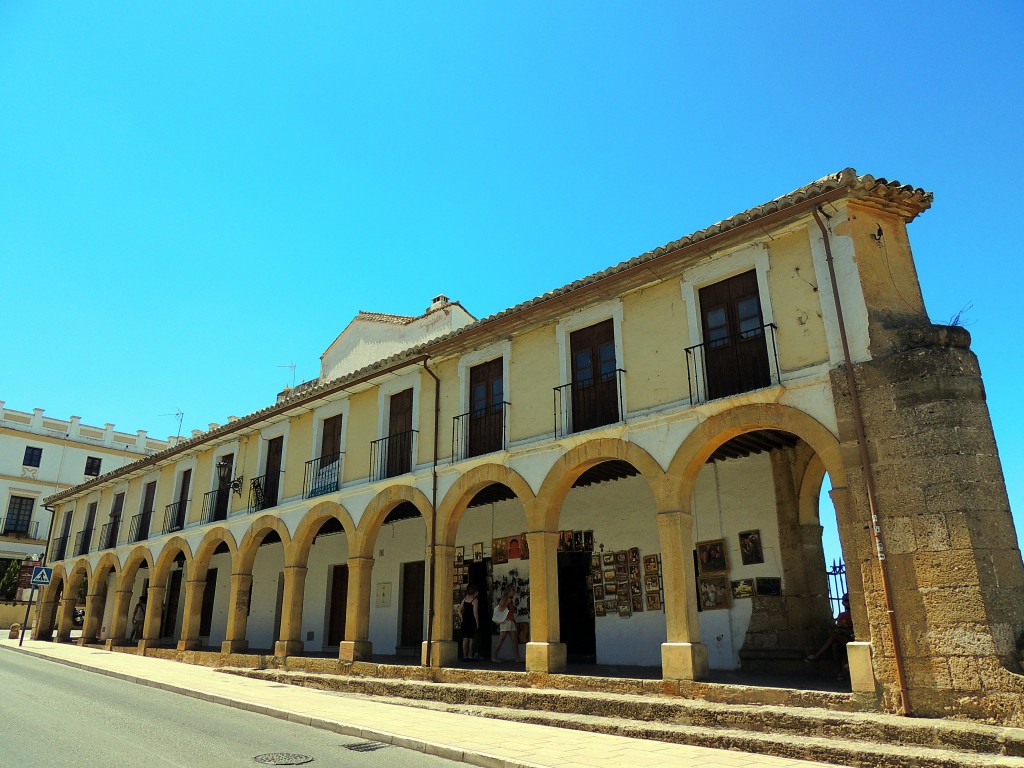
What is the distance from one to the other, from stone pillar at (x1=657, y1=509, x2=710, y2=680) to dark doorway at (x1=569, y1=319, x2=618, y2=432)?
2.06 meters

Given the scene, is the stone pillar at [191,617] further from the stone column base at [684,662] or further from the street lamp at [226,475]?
the stone column base at [684,662]

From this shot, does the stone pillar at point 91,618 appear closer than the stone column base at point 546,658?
No

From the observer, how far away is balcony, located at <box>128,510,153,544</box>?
2243 centimetres

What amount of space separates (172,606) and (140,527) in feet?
15.6

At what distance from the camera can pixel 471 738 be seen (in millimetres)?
7957

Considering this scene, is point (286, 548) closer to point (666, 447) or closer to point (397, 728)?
point (397, 728)

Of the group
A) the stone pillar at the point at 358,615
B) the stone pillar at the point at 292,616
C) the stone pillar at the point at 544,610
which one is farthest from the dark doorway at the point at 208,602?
the stone pillar at the point at 544,610

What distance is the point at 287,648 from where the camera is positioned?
15414 mm

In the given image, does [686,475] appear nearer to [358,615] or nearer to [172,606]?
[358,615]

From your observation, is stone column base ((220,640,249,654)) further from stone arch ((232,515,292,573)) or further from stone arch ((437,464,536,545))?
stone arch ((437,464,536,545))

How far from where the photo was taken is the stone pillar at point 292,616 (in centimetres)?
1550

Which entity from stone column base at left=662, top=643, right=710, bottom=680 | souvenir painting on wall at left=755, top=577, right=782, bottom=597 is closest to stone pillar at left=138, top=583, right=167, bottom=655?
stone column base at left=662, top=643, right=710, bottom=680

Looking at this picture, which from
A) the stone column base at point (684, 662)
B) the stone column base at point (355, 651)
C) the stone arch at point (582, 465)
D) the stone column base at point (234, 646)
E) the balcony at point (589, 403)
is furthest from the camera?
the stone column base at point (234, 646)

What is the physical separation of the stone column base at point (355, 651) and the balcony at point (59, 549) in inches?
754
